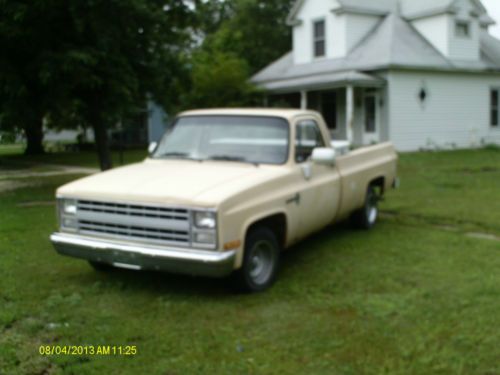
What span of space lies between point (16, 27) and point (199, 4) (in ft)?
16.3

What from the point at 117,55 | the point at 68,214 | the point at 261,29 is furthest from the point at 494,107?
the point at 68,214

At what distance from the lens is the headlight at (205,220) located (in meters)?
5.13

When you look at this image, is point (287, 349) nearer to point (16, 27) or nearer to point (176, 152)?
point (176, 152)

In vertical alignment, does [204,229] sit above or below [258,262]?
above

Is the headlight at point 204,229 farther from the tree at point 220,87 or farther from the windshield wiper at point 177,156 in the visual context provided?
the tree at point 220,87

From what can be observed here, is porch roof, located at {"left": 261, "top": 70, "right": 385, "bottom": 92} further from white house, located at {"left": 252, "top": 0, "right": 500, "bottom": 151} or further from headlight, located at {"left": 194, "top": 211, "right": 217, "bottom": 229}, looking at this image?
headlight, located at {"left": 194, "top": 211, "right": 217, "bottom": 229}

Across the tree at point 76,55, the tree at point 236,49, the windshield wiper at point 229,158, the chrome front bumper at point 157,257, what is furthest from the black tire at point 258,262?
the tree at point 236,49

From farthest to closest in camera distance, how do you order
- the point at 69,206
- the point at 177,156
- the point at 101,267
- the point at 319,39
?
the point at 319,39, the point at 177,156, the point at 101,267, the point at 69,206

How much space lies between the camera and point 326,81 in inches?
902

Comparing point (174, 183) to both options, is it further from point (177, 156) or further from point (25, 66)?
point (25, 66)

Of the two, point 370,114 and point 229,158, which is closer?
point 229,158

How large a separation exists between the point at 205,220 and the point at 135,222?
69 cm

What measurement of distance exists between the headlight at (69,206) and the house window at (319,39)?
21054 mm

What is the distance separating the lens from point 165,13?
45.5ft
